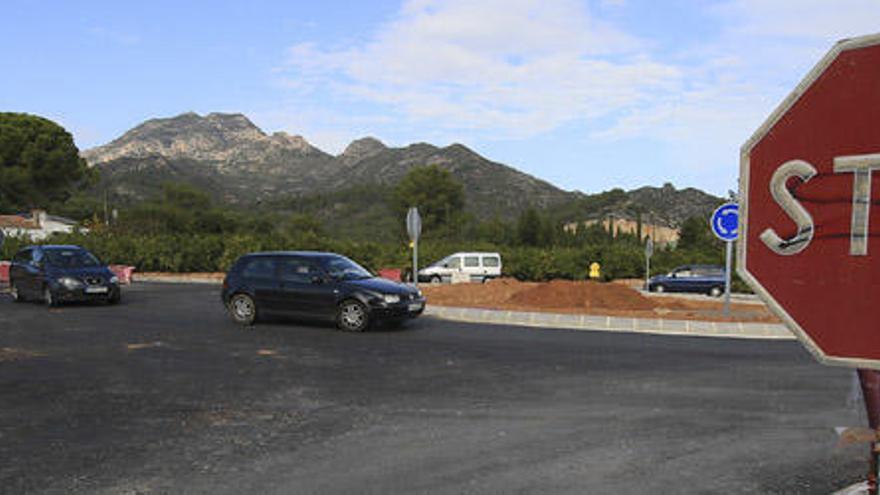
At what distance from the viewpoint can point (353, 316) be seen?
42.2 feet

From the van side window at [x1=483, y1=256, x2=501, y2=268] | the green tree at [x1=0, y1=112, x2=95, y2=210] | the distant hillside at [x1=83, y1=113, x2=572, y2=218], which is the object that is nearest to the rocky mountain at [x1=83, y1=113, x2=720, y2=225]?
the distant hillside at [x1=83, y1=113, x2=572, y2=218]

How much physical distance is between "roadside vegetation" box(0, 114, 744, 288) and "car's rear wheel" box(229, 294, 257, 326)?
19.1m

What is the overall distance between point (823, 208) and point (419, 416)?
5605 millimetres

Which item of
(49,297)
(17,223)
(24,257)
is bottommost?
(49,297)

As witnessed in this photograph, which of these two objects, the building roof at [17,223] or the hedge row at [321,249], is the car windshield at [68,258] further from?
the building roof at [17,223]

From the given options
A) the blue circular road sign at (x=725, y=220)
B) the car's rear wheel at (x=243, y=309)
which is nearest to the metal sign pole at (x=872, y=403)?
the blue circular road sign at (x=725, y=220)

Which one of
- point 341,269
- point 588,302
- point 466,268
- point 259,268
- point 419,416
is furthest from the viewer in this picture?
point 466,268

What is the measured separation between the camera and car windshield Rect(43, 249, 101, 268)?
57.5 ft

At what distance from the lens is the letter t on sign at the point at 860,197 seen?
127 cm

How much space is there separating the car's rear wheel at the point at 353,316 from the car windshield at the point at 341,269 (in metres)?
0.79

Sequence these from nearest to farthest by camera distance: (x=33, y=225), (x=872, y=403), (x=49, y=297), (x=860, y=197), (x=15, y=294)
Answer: (x=860, y=197) → (x=872, y=403) → (x=49, y=297) → (x=15, y=294) → (x=33, y=225)

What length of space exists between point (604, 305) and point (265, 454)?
1307cm

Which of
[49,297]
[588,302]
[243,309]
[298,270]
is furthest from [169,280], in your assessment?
[588,302]

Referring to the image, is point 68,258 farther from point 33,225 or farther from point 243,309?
point 33,225
